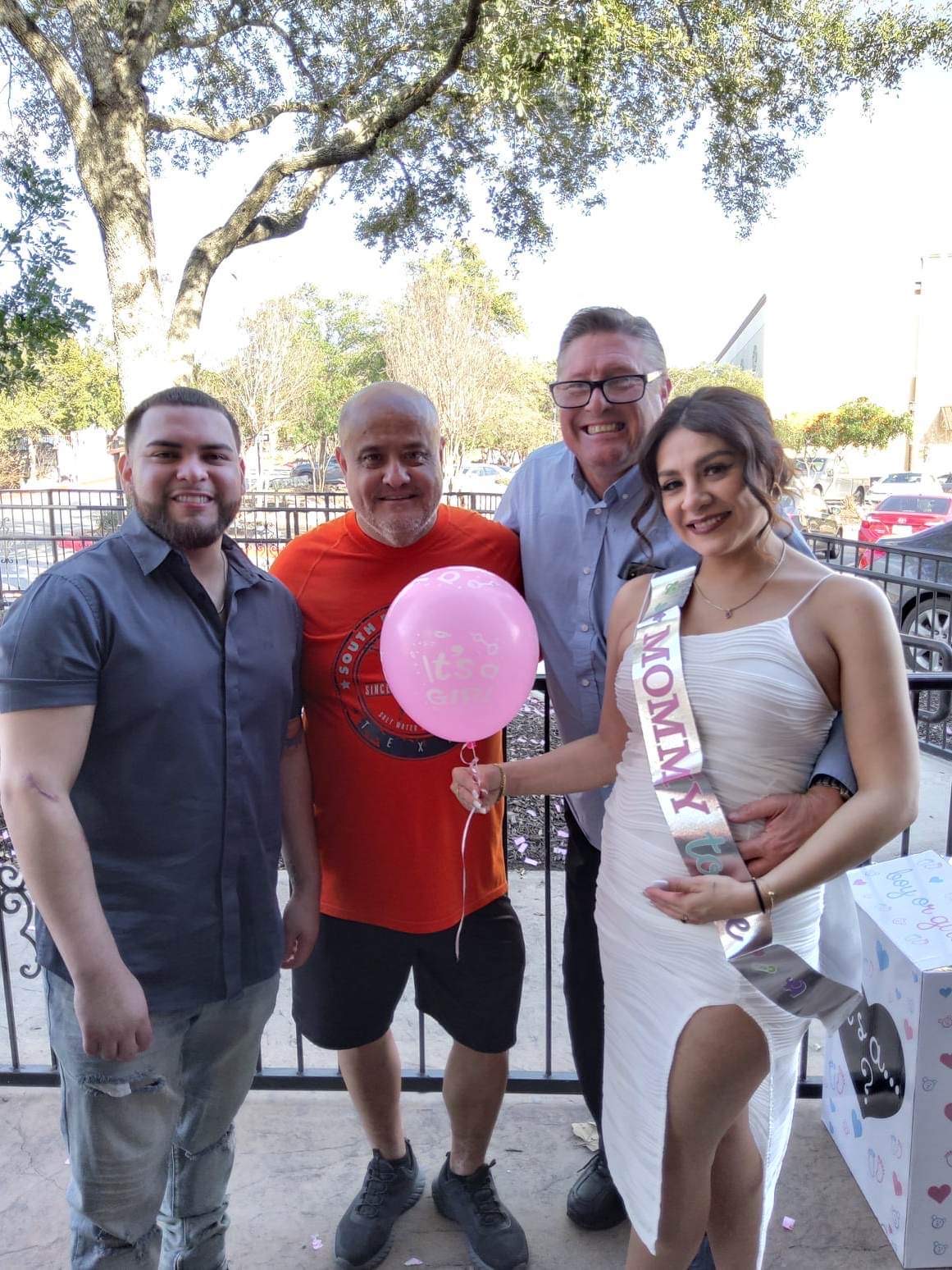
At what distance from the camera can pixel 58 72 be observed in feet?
26.5

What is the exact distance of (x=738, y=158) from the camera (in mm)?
9977

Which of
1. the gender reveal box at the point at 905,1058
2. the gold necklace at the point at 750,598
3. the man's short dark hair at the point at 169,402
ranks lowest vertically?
the gender reveal box at the point at 905,1058

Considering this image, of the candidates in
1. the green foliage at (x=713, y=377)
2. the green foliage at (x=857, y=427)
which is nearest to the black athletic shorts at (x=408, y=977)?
the green foliage at (x=857, y=427)

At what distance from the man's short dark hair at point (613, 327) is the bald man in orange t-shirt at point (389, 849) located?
1.44 feet

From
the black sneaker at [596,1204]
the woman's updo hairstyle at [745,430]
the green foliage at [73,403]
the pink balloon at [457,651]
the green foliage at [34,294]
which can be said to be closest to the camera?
the woman's updo hairstyle at [745,430]

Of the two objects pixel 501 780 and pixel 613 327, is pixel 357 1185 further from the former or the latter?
pixel 613 327

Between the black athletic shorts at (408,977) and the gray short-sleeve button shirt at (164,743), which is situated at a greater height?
the gray short-sleeve button shirt at (164,743)

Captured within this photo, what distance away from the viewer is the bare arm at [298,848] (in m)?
1.96

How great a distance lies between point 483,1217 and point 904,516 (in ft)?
51.5

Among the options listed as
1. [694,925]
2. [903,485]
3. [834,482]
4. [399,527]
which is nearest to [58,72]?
[399,527]

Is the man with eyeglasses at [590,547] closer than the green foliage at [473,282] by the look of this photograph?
Yes

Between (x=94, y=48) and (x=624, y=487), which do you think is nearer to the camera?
(x=624, y=487)

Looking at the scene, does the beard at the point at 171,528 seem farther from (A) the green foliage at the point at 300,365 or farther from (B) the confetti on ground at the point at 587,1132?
(A) the green foliage at the point at 300,365

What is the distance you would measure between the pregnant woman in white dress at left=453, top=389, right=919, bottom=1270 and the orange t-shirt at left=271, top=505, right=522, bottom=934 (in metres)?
0.46
